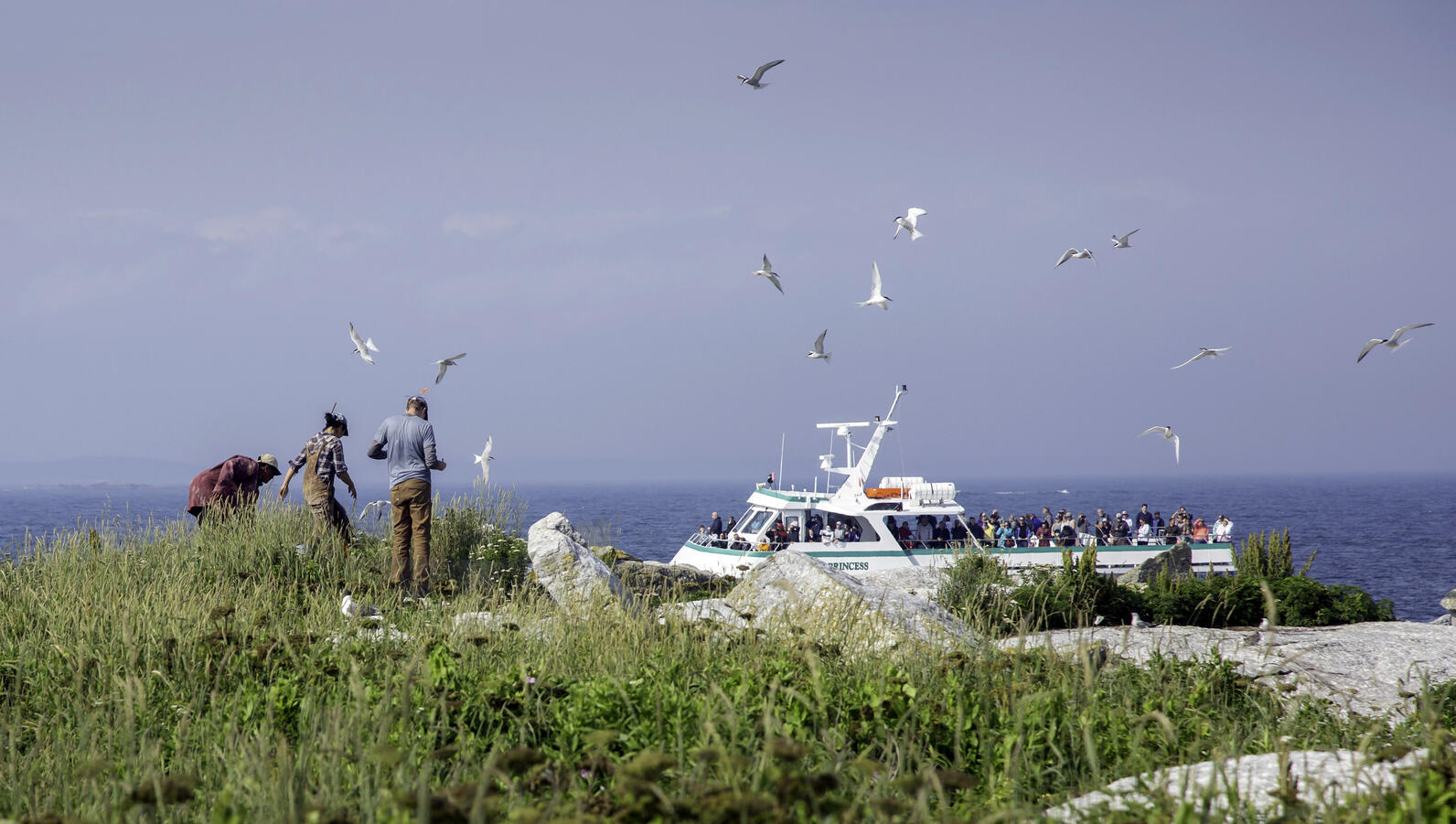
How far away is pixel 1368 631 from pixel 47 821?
1124cm

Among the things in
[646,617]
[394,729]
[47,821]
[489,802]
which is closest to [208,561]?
[646,617]

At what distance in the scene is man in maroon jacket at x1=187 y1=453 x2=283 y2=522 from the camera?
37.5 ft

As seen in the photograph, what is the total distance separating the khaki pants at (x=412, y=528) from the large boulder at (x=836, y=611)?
142 inches

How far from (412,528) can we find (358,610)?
3.72 meters

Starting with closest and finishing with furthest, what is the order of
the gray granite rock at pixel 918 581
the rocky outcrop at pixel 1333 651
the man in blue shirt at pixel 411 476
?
the rocky outcrop at pixel 1333 651
the man in blue shirt at pixel 411 476
the gray granite rock at pixel 918 581

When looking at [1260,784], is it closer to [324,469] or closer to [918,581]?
[324,469]

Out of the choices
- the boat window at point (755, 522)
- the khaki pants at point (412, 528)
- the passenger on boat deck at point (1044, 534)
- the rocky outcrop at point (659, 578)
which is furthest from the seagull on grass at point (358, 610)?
the passenger on boat deck at point (1044, 534)

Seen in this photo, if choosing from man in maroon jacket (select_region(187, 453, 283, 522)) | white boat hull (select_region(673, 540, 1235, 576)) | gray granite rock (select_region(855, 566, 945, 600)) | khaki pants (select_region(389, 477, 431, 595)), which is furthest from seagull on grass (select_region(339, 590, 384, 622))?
white boat hull (select_region(673, 540, 1235, 576))

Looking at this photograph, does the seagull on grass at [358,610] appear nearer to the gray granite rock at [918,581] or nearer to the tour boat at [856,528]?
the gray granite rock at [918,581]

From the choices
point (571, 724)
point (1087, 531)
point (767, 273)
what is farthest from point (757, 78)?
point (1087, 531)

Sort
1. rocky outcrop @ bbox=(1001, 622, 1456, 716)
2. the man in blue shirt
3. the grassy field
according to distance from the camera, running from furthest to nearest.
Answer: the man in blue shirt
rocky outcrop @ bbox=(1001, 622, 1456, 716)
the grassy field

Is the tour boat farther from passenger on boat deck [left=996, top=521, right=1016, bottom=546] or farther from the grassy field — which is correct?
the grassy field

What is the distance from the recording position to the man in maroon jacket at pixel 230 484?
11438 millimetres

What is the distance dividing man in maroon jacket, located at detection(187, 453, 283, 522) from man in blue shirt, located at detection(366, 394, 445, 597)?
2.26m
